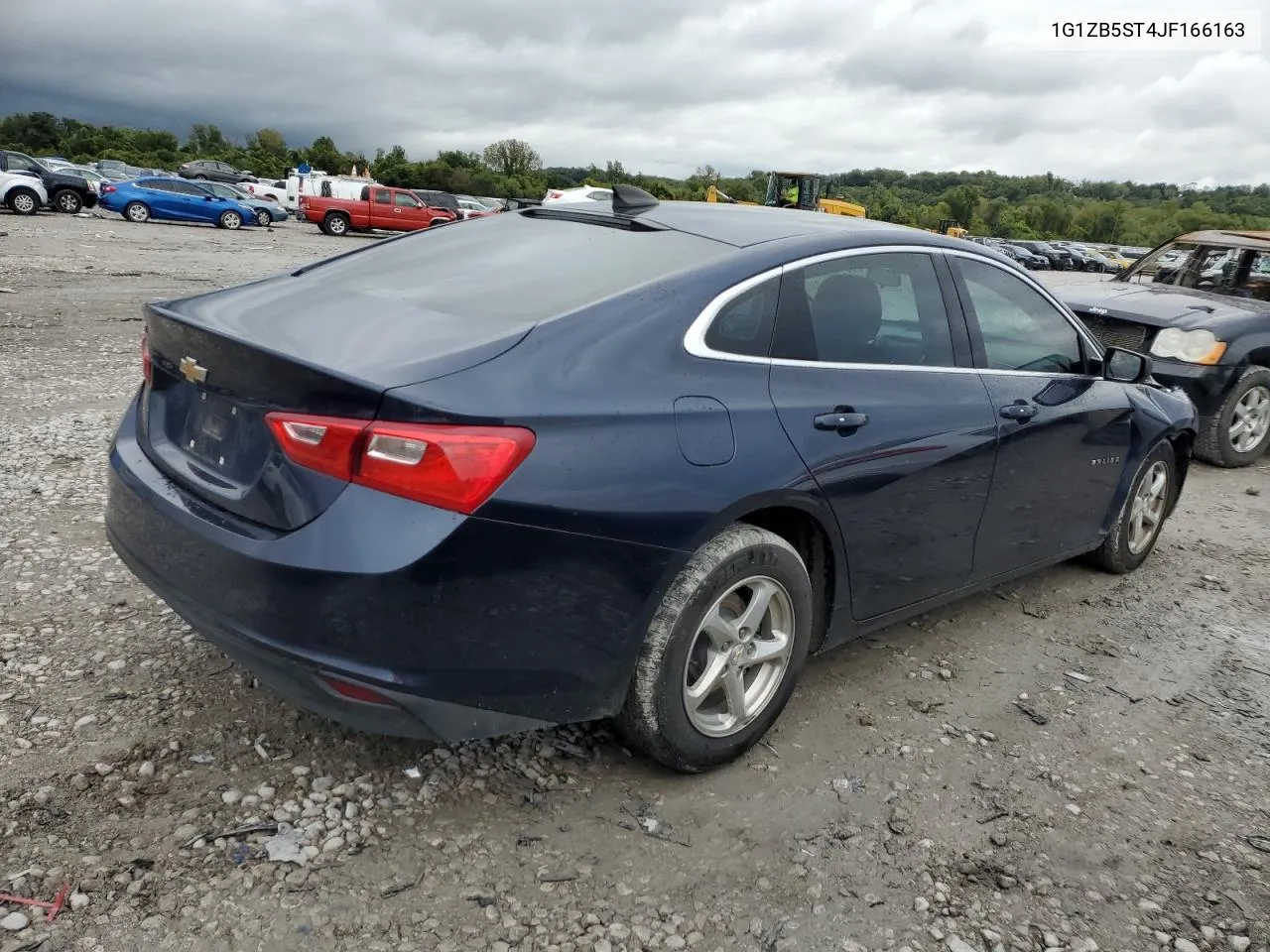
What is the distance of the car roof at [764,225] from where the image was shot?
319cm

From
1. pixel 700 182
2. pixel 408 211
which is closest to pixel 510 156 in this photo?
pixel 700 182

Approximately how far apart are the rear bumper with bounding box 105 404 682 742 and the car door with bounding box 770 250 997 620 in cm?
76

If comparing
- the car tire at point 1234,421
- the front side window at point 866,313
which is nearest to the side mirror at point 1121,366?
the front side window at point 866,313

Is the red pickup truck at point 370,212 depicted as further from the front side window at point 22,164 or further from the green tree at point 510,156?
the green tree at point 510,156

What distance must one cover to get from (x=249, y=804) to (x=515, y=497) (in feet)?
3.82

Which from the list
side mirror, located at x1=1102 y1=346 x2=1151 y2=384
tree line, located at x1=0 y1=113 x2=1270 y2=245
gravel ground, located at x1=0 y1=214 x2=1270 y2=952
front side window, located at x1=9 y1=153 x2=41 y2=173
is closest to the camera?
gravel ground, located at x1=0 y1=214 x2=1270 y2=952

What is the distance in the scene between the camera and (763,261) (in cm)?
296

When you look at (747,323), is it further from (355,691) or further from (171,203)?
(171,203)

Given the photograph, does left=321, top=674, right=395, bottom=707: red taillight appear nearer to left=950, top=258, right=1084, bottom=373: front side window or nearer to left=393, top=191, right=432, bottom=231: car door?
left=950, top=258, right=1084, bottom=373: front side window

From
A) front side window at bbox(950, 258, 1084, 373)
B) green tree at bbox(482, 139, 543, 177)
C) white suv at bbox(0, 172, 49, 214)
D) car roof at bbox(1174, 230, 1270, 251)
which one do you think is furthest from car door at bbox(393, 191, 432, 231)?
green tree at bbox(482, 139, 543, 177)

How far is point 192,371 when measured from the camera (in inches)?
104

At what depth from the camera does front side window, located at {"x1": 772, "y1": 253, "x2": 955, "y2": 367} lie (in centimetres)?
300

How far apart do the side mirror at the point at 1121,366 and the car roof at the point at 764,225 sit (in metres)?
1.01

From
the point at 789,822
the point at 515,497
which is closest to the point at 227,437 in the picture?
the point at 515,497
